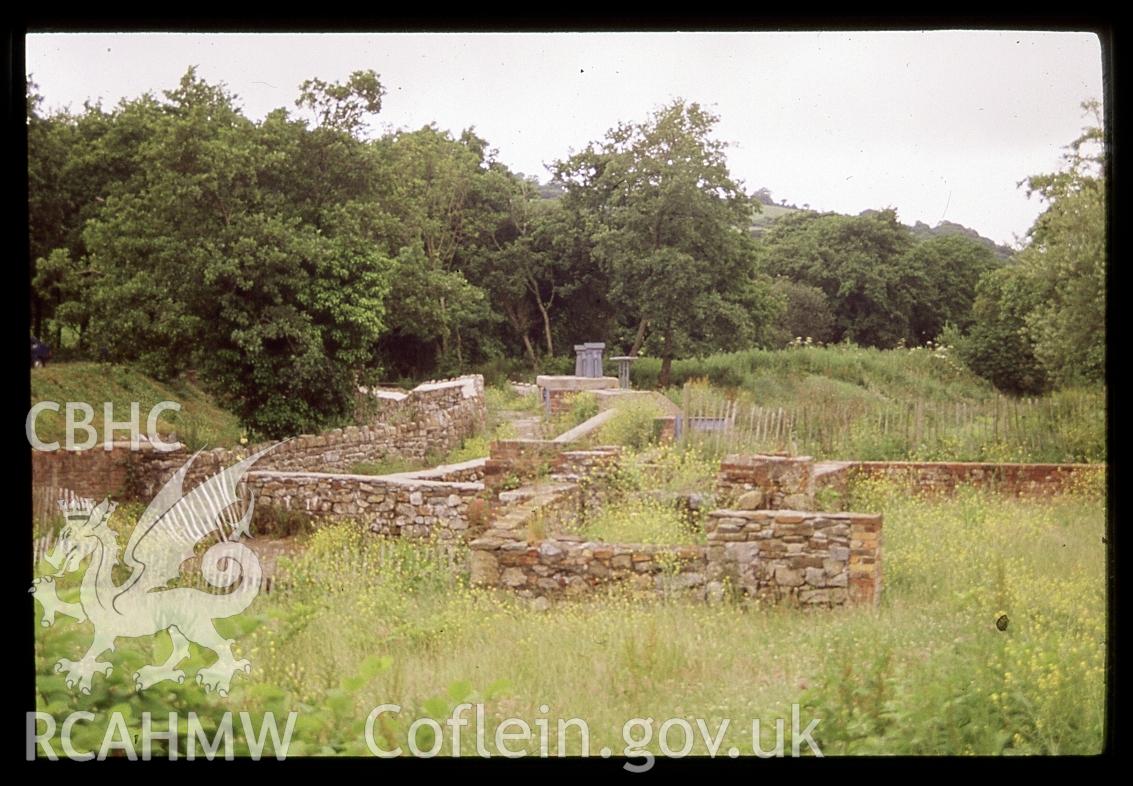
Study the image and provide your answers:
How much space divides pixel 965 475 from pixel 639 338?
2139 mm

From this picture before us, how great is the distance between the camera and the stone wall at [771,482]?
19.0 ft

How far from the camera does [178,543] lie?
425 cm

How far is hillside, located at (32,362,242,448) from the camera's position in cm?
386

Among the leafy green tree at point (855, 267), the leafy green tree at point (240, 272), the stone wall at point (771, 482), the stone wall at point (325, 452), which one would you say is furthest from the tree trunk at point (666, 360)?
the leafy green tree at point (240, 272)

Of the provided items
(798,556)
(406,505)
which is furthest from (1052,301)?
A: (406,505)

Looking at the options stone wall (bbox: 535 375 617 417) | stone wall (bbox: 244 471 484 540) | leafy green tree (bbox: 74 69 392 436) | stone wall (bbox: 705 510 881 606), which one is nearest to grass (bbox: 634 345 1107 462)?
stone wall (bbox: 535 375 617 417)

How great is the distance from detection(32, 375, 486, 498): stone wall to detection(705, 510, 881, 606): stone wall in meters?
1.85

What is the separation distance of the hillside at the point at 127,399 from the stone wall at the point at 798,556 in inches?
115

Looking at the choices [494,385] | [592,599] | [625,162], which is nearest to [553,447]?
[494,385]

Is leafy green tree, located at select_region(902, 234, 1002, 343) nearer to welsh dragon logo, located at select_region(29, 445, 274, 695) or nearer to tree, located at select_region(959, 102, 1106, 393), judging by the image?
tree, located at select_region(959, 102, 1106, 393)

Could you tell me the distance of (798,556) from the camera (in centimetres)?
508

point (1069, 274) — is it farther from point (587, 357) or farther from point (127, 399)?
point (127, 399)

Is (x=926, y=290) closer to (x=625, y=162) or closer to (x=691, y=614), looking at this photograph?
(x=625, y=162)

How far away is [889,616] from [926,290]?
1.83 metres
